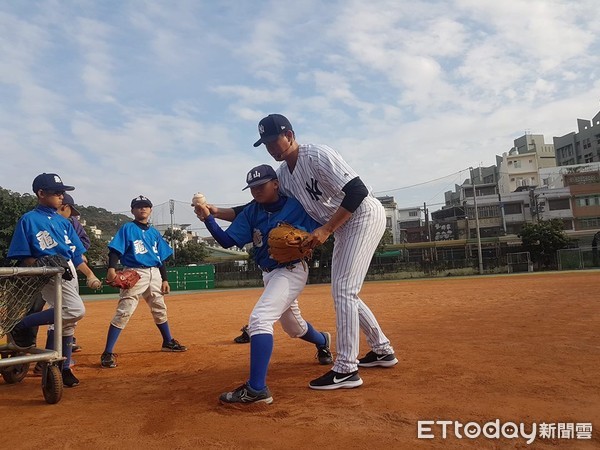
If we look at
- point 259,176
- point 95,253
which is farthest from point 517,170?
point 259,176

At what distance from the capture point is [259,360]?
310 cm

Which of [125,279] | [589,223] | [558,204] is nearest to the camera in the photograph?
[125,279]

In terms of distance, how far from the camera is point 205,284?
34.3 meters

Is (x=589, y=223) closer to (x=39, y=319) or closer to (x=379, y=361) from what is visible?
(x=379, y=361)

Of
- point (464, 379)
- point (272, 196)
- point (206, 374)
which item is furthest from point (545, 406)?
point (206, 374)

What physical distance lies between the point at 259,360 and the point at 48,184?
2514mm

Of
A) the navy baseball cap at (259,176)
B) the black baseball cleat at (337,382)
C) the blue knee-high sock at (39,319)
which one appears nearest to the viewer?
the black baseball cleat at (337,382)

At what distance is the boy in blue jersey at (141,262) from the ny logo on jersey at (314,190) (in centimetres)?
263

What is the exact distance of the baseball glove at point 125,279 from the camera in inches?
197

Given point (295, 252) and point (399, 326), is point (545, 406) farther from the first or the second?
point (399, 326)

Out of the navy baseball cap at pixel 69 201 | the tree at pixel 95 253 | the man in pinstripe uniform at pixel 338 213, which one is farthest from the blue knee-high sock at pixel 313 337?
the tree at pixel 95 253

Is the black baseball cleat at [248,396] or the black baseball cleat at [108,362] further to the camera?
the black baseball cleat at [108,362]

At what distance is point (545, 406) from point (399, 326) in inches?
160

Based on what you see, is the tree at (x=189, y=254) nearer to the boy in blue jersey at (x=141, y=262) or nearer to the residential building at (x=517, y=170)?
the residential building at (x=517, y=170)
